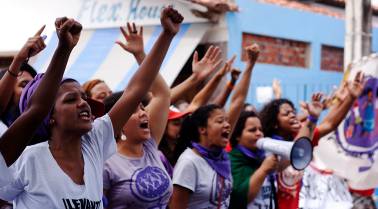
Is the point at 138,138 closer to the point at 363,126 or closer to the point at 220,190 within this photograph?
the point at 220,190

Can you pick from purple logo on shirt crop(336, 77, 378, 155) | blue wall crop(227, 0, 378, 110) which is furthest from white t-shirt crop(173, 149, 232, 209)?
blue wall crop(227, 0, 378, 110)

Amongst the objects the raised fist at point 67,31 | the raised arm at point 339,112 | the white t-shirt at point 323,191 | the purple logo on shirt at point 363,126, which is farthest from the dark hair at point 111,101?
the purple logo on shirt at point 363,126

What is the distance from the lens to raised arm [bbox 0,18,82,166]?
2.27 m

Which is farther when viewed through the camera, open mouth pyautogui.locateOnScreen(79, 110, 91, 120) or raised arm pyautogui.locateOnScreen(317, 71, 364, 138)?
raised arm pyautogui.locateOnScreen(317, 71, 364, 138)

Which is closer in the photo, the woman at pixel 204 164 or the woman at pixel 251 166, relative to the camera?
the woman at pixel 204 164

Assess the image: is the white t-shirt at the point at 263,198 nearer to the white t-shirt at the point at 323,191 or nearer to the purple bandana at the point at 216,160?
the purple bandana at the point at 216,160

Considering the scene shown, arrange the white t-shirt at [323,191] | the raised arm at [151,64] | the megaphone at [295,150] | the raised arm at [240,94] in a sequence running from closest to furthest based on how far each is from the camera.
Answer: the raised arm at [151,64]
the megaphone at [295,150]
the raised arm at [240,94]
the white t-shirt at [323,191]

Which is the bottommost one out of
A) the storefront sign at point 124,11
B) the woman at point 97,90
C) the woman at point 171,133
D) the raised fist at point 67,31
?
the woman at point 171,133

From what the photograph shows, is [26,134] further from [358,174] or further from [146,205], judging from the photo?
[358,174]

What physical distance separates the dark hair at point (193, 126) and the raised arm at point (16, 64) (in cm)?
126

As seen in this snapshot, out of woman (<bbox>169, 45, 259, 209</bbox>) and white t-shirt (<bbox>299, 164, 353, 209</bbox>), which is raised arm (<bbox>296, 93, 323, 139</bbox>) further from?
white t-shirt (<bbox>299, 164, 353, 209</bbox>)

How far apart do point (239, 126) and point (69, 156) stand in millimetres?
2178

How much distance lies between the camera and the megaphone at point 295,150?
13.1 ft

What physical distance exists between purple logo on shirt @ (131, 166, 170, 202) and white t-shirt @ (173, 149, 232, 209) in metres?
0.50
